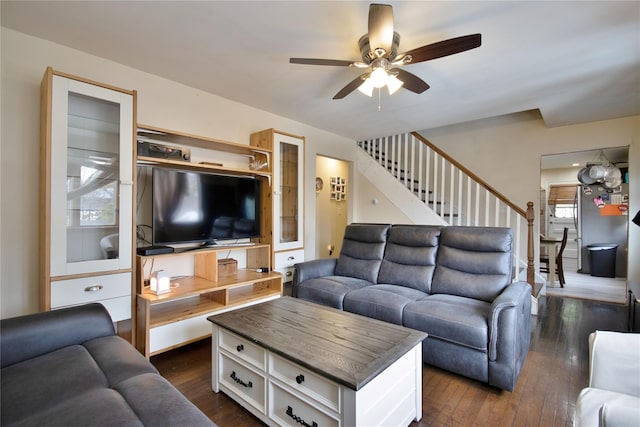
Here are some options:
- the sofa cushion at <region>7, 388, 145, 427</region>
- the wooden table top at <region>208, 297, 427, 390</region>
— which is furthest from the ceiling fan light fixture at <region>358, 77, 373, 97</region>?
the sofa cushion at <region>7, 388, 145, 427</region>

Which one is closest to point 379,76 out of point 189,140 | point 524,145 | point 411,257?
point 411,257

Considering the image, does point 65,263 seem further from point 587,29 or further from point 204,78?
point 587,29

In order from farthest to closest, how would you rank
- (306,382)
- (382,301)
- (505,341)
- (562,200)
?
(562,200)
(382,301)
(505,341)
(306,382)

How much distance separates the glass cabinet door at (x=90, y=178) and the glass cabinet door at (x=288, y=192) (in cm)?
154

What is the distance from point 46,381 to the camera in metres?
1.21

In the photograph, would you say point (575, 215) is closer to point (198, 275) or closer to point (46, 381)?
point (198, 275)

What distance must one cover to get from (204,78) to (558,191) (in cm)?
743

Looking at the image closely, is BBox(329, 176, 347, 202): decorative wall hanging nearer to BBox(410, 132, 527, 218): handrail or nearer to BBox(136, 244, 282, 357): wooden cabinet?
BBox(410, 132, 527, 218): handrail

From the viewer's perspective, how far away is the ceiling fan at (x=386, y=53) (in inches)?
64.2

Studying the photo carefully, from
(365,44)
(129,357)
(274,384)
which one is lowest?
(274,384)

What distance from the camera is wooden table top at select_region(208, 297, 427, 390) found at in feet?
4.26

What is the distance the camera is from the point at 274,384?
4.97ft

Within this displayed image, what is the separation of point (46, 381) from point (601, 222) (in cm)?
843

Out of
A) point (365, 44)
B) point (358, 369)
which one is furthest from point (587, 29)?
point (358, 369)
